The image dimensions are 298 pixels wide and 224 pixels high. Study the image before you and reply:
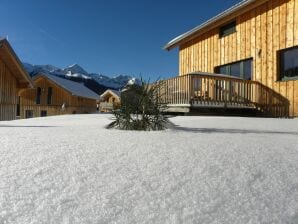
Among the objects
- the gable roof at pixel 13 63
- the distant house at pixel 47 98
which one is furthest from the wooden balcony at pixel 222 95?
the distant house at pixel 47 98

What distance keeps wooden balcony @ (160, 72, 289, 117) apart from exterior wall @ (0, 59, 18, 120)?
7145 mm

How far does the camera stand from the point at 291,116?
9820 mm

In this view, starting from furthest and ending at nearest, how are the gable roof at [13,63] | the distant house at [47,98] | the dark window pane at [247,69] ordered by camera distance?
1. the distant house at [47,98]
2. the dark window pane at [247,69]
3. the gable roof at [13,63]

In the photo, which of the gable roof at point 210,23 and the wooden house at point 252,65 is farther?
the gable roof at point 210,23

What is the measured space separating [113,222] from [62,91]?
1193 inches

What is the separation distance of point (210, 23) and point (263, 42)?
10.0 feet

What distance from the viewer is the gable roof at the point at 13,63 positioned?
11.4 metres

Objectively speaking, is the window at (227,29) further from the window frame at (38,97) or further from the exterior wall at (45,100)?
the window frame at (38,97)

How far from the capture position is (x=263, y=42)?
10859mm

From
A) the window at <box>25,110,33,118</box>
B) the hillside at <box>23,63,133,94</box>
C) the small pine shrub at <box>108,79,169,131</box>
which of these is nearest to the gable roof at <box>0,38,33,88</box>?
the hillside at <box>23,63,133,94</box>

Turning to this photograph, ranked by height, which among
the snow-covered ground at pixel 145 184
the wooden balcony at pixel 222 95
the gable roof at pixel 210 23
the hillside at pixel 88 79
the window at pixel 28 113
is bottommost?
the snow-covered ground at pixel 145 184

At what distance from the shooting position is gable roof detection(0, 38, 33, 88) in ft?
37.3

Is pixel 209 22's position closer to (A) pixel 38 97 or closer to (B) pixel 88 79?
(A) pixel 38 97

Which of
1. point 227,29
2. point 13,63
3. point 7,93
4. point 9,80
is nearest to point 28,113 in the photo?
point 9,80
